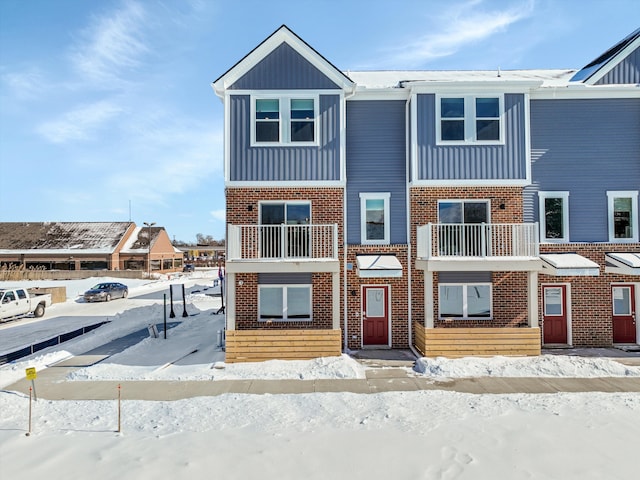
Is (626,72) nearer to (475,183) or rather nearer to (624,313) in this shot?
(475,183)

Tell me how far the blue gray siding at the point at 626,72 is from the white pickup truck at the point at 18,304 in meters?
26.3

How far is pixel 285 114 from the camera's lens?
12312 mm

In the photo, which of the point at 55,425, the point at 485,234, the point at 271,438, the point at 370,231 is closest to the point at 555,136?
the point at 485,234

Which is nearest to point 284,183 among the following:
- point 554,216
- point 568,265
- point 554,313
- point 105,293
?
point 568,265

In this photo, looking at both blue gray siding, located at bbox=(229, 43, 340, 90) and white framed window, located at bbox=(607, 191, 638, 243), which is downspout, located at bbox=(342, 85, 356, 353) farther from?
white framed window, located at bbox=(607, 191, 638, 243)

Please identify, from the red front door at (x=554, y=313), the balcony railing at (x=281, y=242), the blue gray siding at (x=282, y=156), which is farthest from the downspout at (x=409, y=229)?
the red front door at (x=554, y=313)

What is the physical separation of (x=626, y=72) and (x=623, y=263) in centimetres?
649

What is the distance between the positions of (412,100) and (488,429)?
943 centimetres

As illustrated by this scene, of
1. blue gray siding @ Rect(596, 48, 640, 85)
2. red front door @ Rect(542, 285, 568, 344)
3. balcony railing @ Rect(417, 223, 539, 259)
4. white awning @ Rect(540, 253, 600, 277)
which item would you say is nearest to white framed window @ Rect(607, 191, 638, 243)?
white awning @ Rect(540, 253, 600, 277)

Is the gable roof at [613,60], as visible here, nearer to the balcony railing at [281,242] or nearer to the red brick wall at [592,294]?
the red brick wall at [592,294]

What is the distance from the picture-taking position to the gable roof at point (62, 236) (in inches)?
1795

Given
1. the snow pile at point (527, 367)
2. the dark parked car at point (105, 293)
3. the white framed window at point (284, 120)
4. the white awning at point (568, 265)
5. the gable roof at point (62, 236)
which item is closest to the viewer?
the snow pile at point (527, 367)

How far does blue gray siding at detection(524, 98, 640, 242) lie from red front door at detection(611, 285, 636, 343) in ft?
6.05

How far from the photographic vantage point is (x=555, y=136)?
12930mm
